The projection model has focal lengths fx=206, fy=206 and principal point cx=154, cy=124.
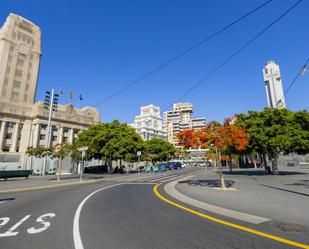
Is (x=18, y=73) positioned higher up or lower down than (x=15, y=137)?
higher up

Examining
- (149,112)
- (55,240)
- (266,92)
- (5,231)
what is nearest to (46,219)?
(5,231)

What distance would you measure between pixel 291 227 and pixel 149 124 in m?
143

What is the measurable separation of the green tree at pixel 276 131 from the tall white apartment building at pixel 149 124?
4473 inches

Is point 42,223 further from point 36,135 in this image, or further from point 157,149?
point 157,149

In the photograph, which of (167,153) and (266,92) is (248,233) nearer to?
(167,153)

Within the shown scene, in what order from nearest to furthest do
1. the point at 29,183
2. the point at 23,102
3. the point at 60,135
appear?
the point at 29,183 → the point at 23,102 → the point at 60,135

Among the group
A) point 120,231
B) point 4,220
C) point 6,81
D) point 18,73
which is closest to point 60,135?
point 6,81

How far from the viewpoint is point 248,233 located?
4883mm

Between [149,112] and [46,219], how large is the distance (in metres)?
150

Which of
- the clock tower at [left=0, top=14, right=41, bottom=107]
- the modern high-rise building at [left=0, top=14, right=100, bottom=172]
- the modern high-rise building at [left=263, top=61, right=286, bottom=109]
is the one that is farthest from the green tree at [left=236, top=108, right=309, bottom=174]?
the modern high-rise building at [left=263, top=61, right=286, bottom=109]

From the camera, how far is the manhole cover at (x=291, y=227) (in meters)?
5.02

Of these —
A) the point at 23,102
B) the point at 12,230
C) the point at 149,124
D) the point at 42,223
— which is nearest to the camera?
the point at 12,230

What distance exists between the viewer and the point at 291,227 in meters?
5.25

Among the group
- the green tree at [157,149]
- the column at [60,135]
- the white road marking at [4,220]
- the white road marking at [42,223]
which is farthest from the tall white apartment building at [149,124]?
the white road marking at [4,220]
